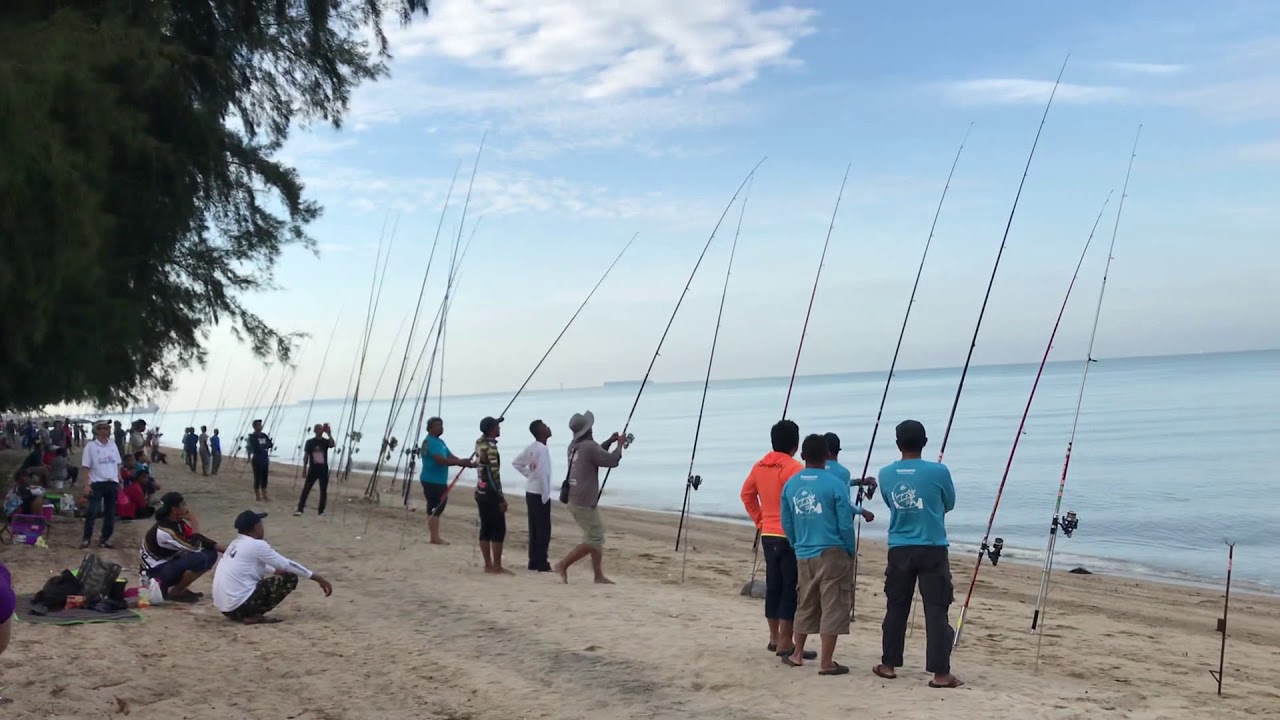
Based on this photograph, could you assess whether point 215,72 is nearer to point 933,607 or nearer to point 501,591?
point 501,591

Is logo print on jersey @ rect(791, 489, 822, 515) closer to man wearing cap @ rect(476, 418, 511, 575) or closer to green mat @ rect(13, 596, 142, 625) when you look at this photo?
man wearing cap @ rect(476, 418, 511, 575)

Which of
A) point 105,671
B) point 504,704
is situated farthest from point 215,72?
point 504,704

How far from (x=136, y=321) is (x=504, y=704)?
26.8 feet

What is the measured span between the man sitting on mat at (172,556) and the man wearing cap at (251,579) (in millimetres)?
651

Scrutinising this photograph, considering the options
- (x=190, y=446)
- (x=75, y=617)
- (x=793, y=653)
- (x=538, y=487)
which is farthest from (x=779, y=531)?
(x=190, y=446)

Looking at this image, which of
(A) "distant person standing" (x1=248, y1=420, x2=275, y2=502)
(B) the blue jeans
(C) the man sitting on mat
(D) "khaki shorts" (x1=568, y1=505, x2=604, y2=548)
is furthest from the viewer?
(A) "distant person standing" (x1=248, y1=420, x2=275, y2=502)

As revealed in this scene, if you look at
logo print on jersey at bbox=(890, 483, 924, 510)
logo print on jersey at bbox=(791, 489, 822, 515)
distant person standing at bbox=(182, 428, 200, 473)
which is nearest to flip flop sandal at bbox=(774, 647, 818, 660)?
logo print on jersey at bbox=(791, 489, 822, 515)

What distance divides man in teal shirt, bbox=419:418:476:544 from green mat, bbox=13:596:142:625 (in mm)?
4477

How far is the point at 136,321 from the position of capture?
38.1ft

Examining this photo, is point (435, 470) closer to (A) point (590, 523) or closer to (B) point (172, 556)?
(A) point (590, 523)

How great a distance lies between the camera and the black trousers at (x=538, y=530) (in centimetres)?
973

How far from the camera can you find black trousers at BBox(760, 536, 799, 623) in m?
6.22

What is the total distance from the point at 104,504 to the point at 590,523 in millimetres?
5283

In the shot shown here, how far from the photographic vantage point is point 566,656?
6.59 meters
